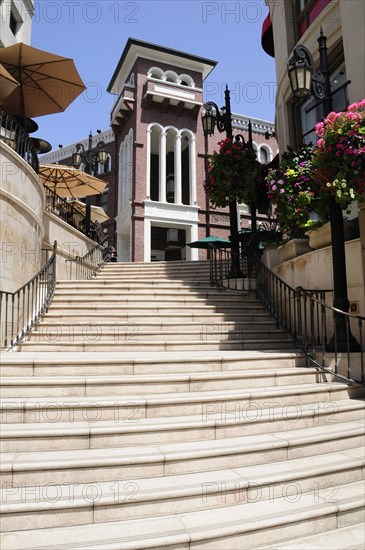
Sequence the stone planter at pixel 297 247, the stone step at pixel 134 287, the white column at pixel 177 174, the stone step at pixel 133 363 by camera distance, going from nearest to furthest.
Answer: the stone step at pixel 133 363 → the stone planter at pixel 297 247 → the stone step at pixel 134 287 → the white column at pixel 177 174

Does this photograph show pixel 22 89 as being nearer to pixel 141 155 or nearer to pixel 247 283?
pixel 247 283

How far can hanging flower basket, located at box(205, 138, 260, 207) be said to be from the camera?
38.2ft

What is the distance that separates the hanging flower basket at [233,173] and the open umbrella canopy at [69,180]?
781 centimetres

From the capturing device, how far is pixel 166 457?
4.07 m

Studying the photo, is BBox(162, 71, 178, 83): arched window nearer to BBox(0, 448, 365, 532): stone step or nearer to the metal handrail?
the metal handrail

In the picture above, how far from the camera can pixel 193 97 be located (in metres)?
27.4

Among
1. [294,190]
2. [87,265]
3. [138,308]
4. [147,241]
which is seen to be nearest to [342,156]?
[294,190]

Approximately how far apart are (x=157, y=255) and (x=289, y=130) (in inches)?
692

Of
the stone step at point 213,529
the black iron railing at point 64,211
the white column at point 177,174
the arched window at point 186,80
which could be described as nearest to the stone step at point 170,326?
the stone step at point 213,529

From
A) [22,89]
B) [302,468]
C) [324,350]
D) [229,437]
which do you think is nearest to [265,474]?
[302,468]

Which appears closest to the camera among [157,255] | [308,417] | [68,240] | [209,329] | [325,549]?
[325,549]

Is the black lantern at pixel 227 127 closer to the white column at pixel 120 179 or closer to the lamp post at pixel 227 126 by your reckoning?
the lamp post at pixel 227 126

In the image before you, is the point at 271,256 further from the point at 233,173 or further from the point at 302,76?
the point at 302,76

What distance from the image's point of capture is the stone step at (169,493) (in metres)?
3.40
